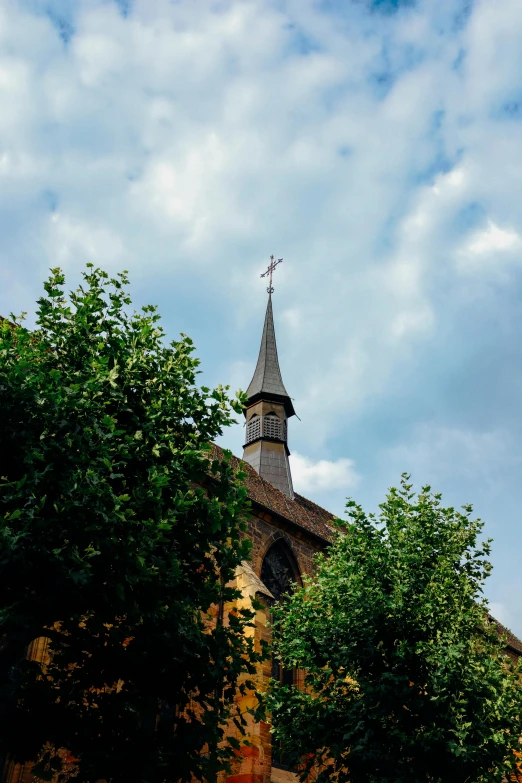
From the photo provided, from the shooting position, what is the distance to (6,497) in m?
8.23

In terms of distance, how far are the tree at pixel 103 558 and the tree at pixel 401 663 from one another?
14.6 ft

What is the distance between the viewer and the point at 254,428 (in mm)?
30734

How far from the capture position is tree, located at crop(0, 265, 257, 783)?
27.8ft

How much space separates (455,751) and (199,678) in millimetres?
5377

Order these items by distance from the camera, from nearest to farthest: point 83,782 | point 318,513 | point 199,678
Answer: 1. point 83,782
2. point 199,678
3. point 318,513

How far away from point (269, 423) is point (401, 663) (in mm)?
17566

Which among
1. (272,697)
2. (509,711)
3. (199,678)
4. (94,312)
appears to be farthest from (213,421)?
(509,711)

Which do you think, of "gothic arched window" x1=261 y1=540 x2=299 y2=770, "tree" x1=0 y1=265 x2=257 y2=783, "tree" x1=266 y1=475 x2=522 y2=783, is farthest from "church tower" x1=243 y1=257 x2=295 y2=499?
"tree" x1=0 y1=265 x2=257 y2=783

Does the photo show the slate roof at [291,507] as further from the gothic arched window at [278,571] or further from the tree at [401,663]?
the tree at [401,663]

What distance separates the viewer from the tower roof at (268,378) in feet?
103

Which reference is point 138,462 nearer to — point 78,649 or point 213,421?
point 213,421

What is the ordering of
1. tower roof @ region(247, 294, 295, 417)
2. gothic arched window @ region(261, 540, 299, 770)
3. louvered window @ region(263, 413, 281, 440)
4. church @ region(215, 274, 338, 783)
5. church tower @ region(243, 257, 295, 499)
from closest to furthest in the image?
church @ region(215, 274, 338, 783) < gothic arched window @ region(261, 540, 299, 770) < church tower @ region(243, 257, 295, 499) < louvered window @ region(263, 413, 281, 440) < tower roof @ region(247, 294, 295, 417)

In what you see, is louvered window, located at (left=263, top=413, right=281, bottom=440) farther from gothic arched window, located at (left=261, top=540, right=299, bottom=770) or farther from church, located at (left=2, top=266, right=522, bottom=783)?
gothic arched window, located at (left=261, top=540, right=299, bottom=770)

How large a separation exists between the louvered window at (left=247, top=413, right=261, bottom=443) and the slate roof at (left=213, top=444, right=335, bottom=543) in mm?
3834
